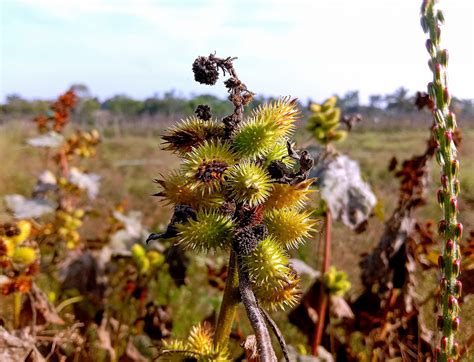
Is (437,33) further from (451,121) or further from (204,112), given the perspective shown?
(204,112)

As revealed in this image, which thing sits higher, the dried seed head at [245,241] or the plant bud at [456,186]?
the plant bud at [456,186]

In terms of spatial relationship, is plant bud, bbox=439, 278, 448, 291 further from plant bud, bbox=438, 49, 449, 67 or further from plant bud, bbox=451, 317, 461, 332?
plant bud, bbox=438, 49, 449, 67

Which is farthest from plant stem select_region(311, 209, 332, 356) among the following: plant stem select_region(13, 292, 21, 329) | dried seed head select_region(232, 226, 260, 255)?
dried seed head select_region(232, 226, 260, 255)

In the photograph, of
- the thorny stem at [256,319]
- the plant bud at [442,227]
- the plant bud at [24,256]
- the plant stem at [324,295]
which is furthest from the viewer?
the plant stem at [324,295]

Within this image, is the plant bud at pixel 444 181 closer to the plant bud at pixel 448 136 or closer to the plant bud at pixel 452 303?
the plant bud at pixel 448 136

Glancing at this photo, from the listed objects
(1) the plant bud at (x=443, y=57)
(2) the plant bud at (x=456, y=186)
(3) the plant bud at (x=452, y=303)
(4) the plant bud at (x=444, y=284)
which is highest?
(1) the plant bud at (x=443, y=57)

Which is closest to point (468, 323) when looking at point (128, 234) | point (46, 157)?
point (128, 234)

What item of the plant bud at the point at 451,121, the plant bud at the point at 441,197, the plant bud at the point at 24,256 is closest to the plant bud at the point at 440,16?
the plant bud at the point at 451,121

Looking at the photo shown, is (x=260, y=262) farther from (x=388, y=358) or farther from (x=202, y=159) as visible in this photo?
(x=388, y=358)
